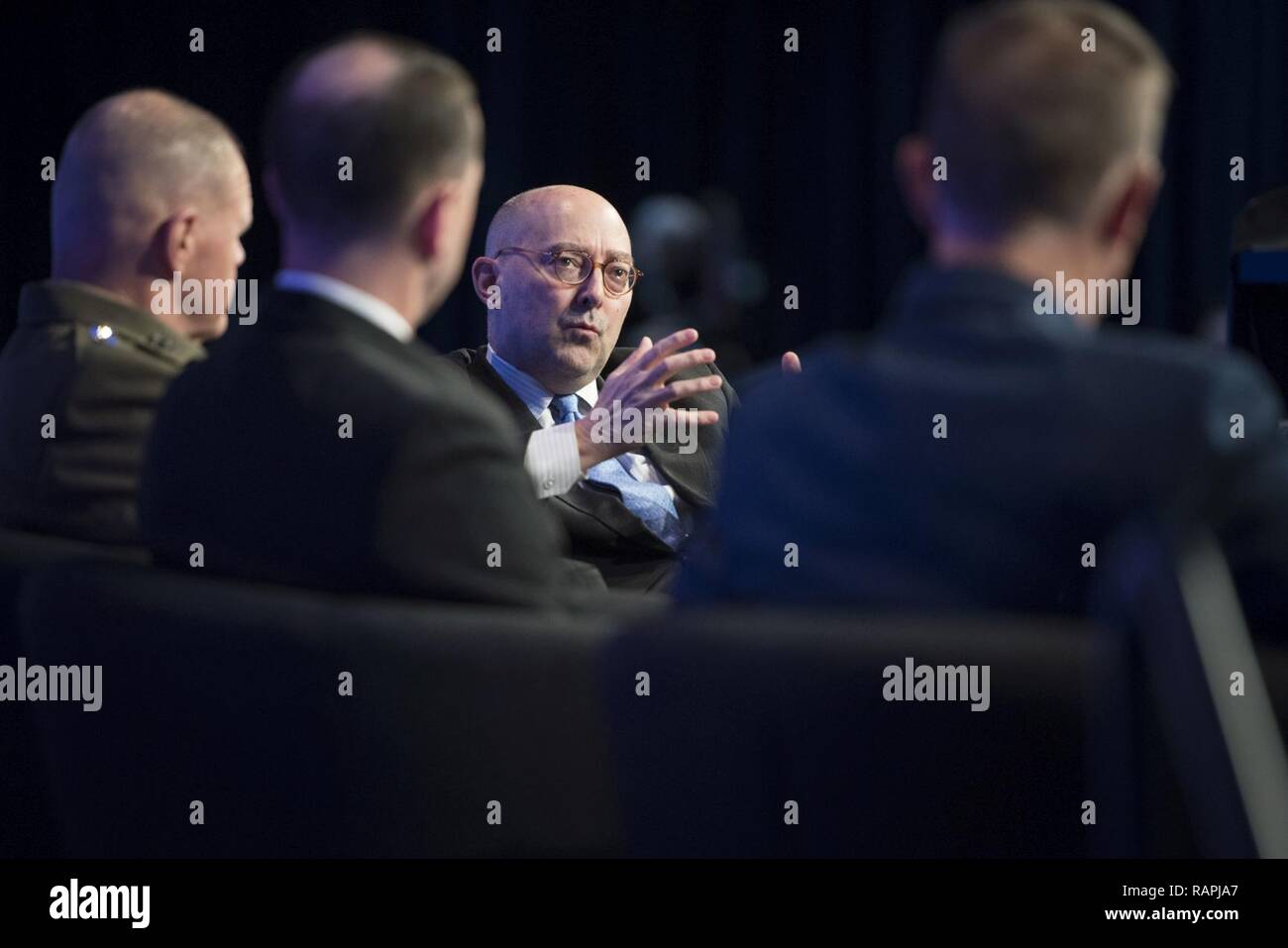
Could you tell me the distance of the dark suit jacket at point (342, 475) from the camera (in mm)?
1215

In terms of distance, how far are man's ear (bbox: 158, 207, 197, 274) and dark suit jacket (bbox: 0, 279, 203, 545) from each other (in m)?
0.08

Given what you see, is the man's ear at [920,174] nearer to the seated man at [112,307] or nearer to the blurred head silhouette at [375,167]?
the blurred head silhouette at [375,167]

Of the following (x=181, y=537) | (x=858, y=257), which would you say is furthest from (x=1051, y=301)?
(x=858, y=257)

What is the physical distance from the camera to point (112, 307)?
1.81 m

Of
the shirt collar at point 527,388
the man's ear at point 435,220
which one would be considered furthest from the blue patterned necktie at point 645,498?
the man's ear at point 435,220

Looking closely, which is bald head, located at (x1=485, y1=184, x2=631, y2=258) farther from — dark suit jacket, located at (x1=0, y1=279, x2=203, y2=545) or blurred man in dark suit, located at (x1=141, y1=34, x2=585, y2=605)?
blurred man in dark suit, located at (x1=141, y1=34, x2=585, y2=605)

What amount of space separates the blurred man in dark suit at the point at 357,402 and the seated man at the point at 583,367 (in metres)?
1.23

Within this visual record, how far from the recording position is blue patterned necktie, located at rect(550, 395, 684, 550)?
8.98 ft

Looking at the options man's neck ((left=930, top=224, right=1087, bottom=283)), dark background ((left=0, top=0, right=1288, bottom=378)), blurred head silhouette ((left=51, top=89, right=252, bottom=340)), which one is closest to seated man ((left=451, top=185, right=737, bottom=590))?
blurred head silhouette ((left=51, top=89, right=252, bottom=340))

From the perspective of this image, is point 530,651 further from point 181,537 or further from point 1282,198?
point 1282,198

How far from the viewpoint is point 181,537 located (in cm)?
130

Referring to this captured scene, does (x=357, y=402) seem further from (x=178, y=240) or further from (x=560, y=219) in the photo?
(x=560, y=219)
